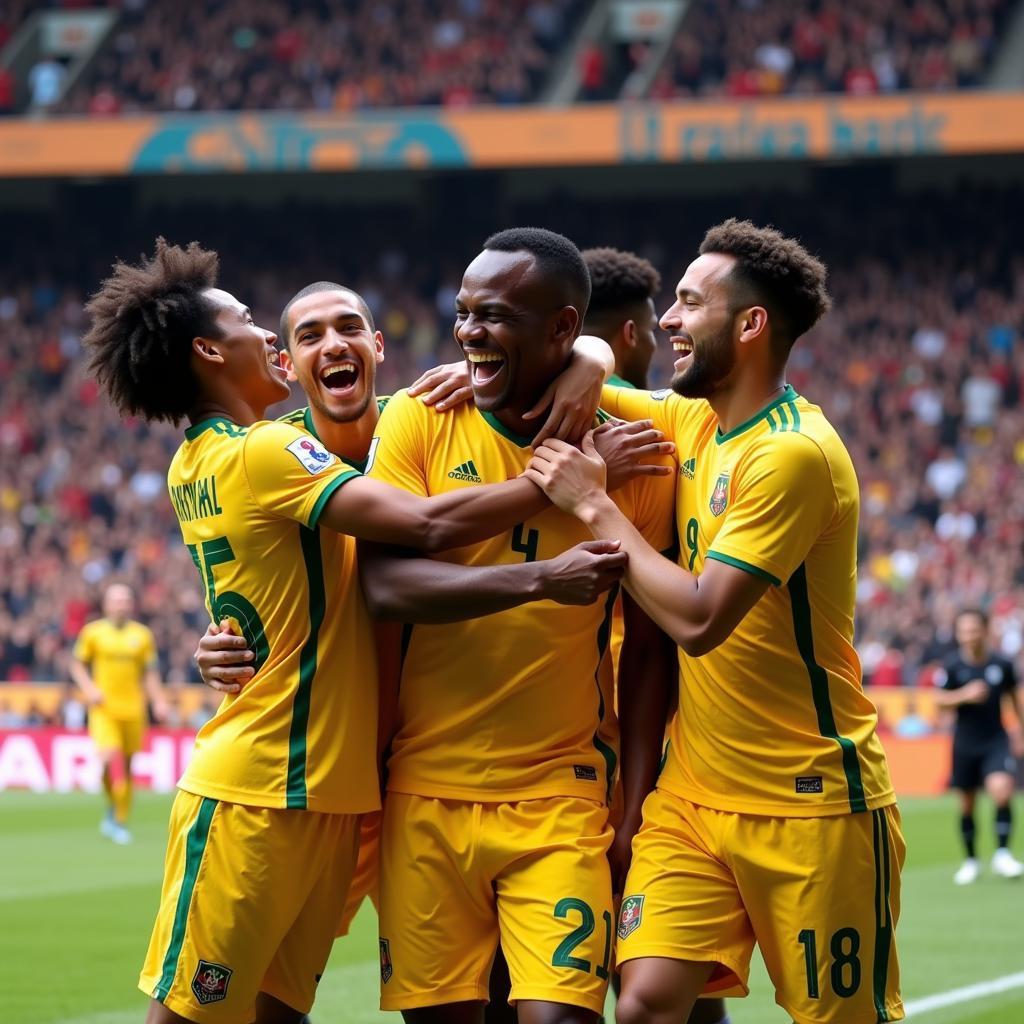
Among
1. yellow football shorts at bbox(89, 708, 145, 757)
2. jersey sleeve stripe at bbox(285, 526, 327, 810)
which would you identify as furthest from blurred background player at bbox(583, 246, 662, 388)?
yellow football shorts at bbox(89, 708, 145, 757)

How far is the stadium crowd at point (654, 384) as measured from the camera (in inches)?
930

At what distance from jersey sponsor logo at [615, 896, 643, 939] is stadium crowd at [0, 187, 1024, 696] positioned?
1633 cm

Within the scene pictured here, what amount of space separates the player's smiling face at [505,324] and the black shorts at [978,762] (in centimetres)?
975

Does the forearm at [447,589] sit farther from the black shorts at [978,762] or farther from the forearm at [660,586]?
the black shorts at [978,762]

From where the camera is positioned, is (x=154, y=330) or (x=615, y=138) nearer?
(x=154, y=330)

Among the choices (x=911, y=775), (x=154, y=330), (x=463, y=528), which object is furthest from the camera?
(x=911, y=775)

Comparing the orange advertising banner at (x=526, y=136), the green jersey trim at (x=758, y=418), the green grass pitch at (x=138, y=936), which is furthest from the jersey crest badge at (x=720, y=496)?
the orange advertising banner at (x=526, y=136)

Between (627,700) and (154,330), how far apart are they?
1.67m

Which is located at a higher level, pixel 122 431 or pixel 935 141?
pixel 935 141

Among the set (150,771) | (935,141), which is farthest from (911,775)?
(935,141)

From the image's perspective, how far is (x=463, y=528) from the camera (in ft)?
15.1

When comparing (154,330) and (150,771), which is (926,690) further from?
(154,330)

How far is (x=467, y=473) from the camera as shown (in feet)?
15.9

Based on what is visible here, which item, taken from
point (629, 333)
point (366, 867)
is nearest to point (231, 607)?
point (366, 867)
